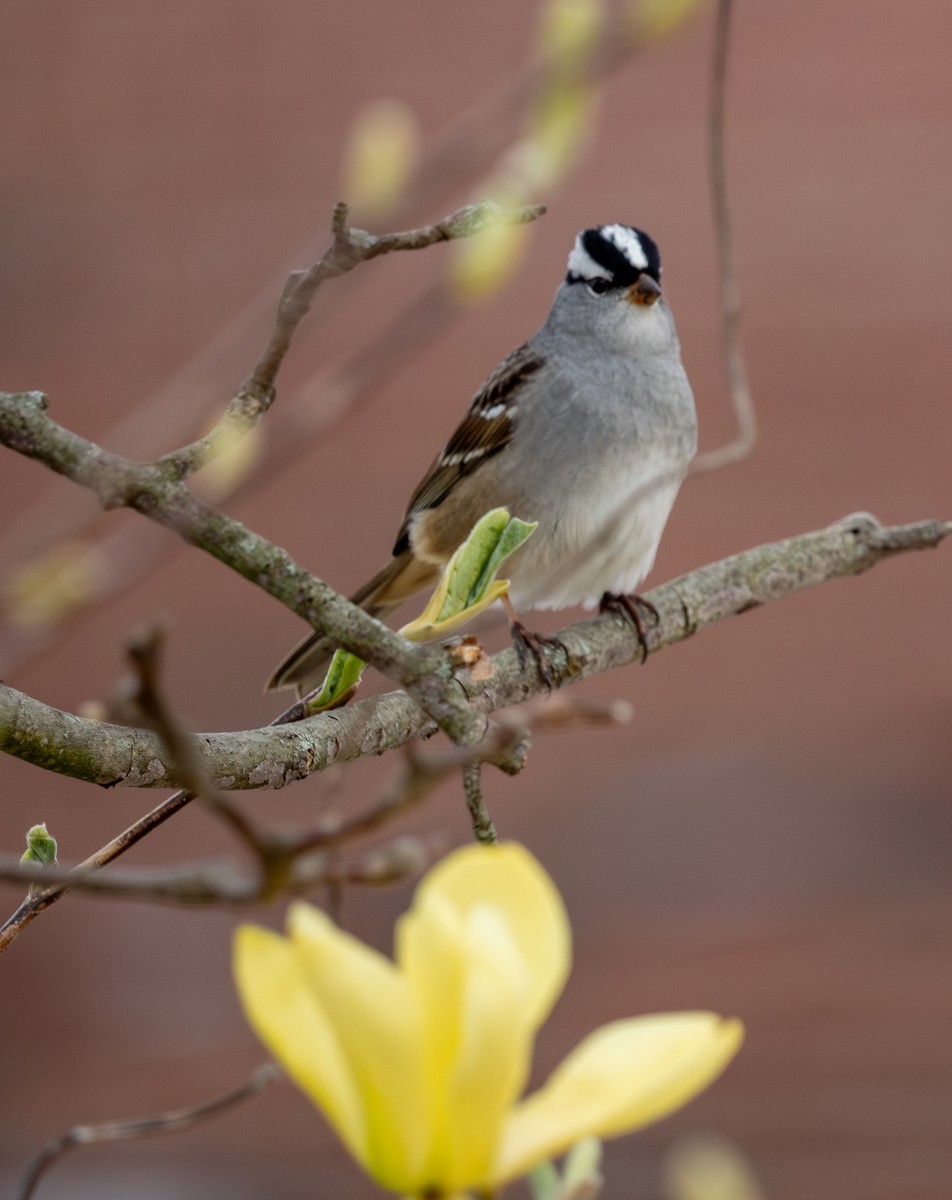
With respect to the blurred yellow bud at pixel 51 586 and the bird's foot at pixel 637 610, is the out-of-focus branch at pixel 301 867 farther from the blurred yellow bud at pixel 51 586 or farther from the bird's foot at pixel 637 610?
the bird's foot at pixel 637 610

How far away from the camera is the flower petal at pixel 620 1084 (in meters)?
0.16

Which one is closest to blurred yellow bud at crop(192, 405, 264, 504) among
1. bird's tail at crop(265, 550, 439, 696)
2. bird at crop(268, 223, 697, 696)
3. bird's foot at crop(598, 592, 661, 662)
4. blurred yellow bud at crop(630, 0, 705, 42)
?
blurred yellow bud at crop(630, 0, 705, 42)

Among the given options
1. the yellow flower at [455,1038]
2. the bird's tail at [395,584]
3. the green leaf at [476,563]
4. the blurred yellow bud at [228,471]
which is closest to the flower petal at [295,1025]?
the yellow flower at [455,1038]

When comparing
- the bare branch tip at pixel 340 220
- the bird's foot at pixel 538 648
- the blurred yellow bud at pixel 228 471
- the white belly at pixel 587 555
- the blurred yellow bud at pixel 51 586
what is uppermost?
the white belly at pixel 587 555

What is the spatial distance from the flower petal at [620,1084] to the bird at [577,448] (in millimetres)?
1003

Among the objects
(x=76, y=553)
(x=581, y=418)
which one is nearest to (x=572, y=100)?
(x=76, y=553)

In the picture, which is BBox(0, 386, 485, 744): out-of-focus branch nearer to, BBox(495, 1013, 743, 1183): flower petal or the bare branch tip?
the bare branch tip

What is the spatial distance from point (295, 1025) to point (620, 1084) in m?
0.04

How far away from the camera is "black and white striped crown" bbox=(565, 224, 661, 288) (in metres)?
1.33

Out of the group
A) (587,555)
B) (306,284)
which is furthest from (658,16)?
(587,555)

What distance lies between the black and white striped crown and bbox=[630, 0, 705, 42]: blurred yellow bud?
744 millimetres

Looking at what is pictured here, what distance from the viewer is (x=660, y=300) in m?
1.43

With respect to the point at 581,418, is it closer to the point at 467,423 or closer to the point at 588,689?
the point at 467,423

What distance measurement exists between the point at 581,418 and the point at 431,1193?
1.18 metres
